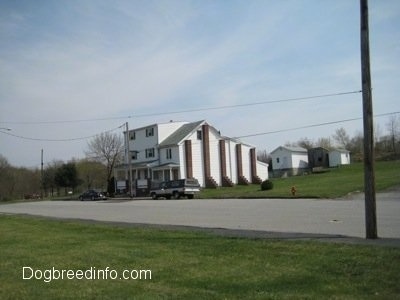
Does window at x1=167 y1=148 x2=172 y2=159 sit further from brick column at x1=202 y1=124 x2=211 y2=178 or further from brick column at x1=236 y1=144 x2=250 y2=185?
brick column at x1=236 y1=144 x2=250 y2=185

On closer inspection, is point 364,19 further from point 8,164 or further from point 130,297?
point 8,164

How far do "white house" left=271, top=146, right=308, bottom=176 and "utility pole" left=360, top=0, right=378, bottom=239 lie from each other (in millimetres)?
88169

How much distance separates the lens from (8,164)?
112 metres

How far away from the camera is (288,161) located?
103 m

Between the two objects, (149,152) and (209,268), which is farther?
(149,152)

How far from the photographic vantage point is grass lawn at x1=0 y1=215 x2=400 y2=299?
7.70 metres

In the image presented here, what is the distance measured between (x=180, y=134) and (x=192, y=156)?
167 inches

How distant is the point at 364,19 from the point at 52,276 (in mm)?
10053

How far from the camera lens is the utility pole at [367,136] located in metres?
13.6

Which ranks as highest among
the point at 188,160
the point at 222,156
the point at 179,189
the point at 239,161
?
the point at 222,156

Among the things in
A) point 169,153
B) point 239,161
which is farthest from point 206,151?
point 239,161

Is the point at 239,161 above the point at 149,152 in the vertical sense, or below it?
below

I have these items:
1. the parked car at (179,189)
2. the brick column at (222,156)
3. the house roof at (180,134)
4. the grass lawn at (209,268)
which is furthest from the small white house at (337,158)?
the grass lawn at (209,268)

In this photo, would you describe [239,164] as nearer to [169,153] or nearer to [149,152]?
[169,153]
